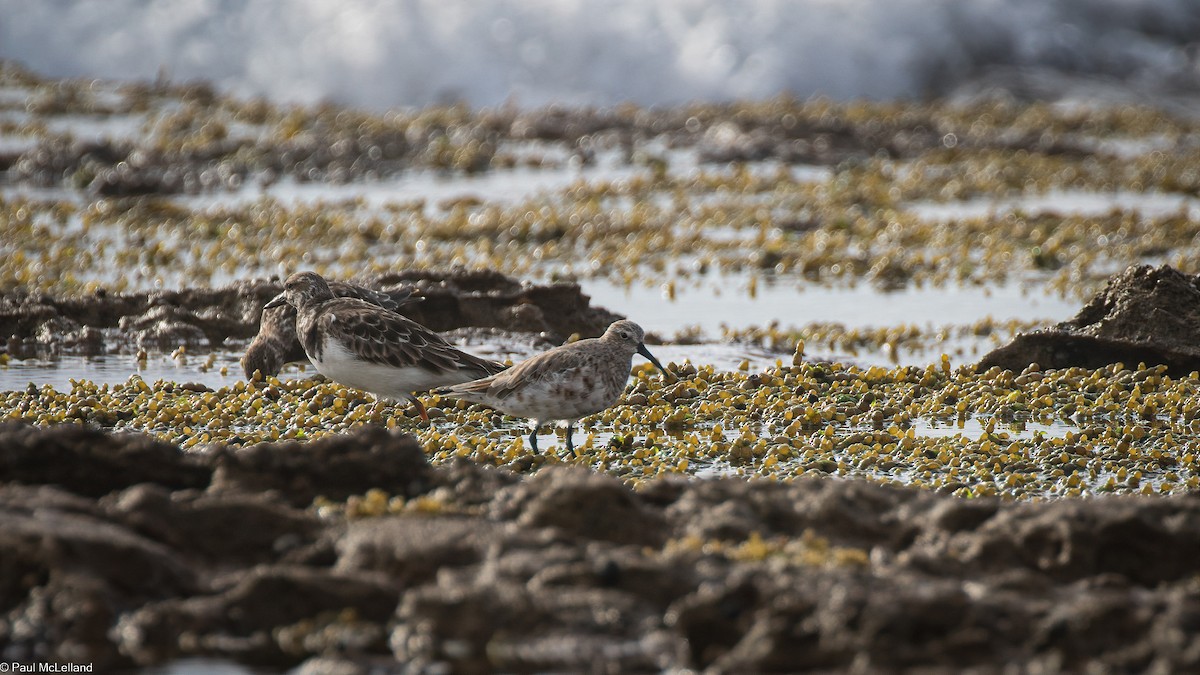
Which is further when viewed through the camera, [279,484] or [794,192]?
[794,192]

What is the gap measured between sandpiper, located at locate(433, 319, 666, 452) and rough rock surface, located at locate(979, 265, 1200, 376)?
2.85 m

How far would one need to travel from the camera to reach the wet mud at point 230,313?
10234 mm

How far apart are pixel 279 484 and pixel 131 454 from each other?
1.94ft

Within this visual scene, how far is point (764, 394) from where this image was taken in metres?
8.29

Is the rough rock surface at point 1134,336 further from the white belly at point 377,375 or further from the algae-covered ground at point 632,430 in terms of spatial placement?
the white belly at point 377,375

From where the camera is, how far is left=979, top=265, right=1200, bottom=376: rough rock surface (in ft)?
28.8

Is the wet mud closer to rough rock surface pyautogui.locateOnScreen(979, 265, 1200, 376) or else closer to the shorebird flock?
the shorebird flock

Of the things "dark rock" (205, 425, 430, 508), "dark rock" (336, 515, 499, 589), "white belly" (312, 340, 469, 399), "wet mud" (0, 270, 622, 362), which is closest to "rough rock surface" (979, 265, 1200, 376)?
"wet mud" (0, 270, 622, 362)

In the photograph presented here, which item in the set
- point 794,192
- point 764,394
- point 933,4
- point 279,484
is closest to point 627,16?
point 933,4

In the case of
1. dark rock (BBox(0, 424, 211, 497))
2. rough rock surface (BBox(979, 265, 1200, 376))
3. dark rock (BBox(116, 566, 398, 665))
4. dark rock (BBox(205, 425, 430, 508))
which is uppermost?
dark rock (BBox(0, 424, 211, 497))

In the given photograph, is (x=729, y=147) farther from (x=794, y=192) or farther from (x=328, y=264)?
(x=328, y=264)

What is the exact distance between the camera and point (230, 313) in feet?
34.9

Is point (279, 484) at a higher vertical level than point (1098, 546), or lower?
higher

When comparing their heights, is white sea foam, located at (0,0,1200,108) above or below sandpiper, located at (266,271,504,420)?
above
